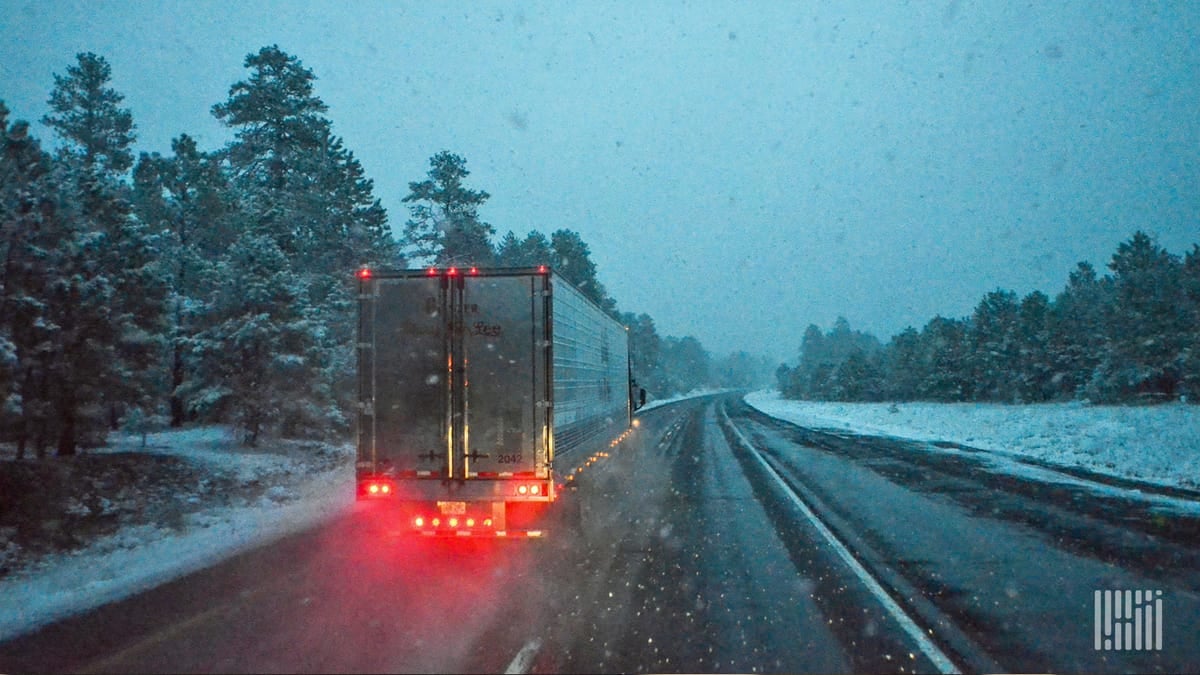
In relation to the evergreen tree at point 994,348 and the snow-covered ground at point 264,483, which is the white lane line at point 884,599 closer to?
the snow-covered ground at point 264,483

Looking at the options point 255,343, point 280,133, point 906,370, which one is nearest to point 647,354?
point 906,370

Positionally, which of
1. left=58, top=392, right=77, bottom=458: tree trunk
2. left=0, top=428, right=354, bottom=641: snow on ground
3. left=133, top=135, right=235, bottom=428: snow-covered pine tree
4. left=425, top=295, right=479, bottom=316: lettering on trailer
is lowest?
left=0, top=428, right=354, bottom=641: snow on ground

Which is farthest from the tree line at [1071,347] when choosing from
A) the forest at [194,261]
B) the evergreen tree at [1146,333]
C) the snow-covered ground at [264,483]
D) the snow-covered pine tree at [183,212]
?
the snow-covered pine tree at [183,212]

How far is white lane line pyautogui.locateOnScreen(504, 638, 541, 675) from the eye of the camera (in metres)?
6.55

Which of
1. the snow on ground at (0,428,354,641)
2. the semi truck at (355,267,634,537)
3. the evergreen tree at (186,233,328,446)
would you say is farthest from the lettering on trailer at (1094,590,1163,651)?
the evergreen tree at (186,233,328,446)

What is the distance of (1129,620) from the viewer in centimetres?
784

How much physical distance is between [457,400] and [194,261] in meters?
28.9

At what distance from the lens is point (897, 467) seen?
2238cm

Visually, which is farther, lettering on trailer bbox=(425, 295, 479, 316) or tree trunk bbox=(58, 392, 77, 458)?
tree trunk bbox=(58, 392, 77, 458)

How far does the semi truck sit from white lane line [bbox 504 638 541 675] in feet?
13.0

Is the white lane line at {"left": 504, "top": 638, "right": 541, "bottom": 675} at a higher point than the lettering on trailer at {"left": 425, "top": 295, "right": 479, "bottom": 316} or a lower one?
lower

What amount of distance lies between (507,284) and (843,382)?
342ft

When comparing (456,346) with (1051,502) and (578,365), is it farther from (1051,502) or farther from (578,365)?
(1051,502)

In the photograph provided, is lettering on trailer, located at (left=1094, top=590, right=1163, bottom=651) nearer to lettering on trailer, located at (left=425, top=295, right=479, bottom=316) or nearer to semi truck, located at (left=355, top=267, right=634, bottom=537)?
semi truck, located at (left=355, top=267, right=634, bottom=537)
